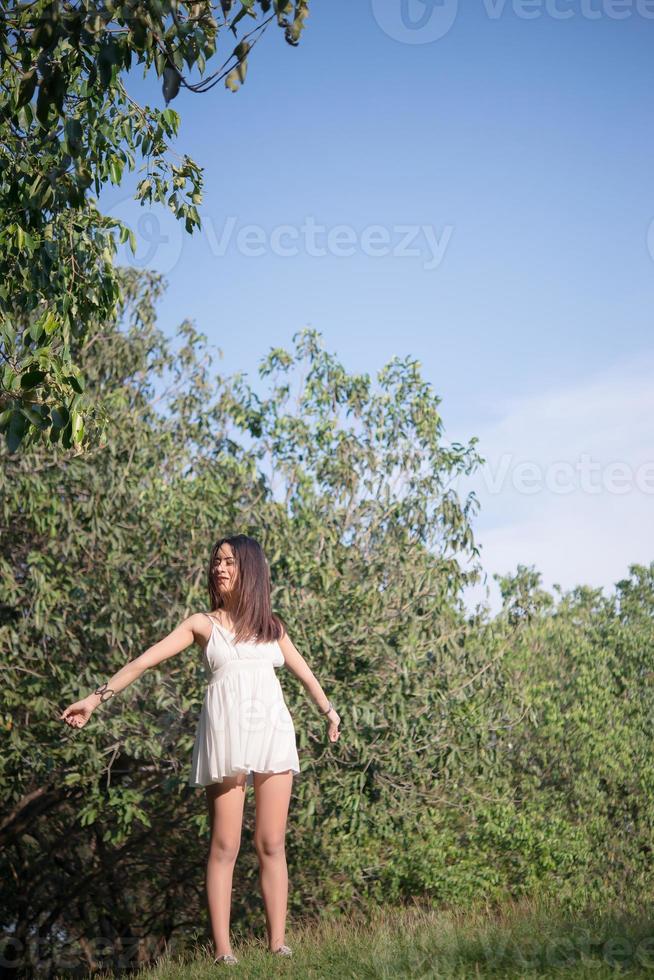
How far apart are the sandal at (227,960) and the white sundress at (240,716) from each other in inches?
32.6

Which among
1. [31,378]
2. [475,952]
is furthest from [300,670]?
[31,378]

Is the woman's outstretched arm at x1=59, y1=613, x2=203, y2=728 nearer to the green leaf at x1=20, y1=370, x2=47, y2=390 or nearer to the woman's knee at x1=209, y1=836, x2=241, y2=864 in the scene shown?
the woman's knee at x1=209, y1=836, x2=241, y2=864

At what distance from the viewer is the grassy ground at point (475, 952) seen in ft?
14.4

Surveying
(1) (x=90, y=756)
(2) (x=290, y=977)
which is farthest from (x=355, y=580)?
(2) (x=290, y=977)

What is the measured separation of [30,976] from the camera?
15820mm

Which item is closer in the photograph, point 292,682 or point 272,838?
point 272,838

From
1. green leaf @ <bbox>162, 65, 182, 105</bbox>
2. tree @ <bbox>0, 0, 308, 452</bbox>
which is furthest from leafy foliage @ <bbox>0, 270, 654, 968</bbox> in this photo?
green leaf @ <bbox>162, 65, 182, 105</bbox>

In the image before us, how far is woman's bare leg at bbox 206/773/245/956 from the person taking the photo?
17.4 feet

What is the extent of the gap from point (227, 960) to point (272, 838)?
24.0 inches

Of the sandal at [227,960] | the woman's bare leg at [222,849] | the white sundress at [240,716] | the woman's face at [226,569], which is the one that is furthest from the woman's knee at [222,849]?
the woman's face at [226,569]

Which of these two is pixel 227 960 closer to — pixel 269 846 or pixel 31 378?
pixel 269 846

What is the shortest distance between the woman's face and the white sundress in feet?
0.59

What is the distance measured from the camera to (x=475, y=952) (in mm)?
4711

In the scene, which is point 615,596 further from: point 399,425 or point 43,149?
point 43,149
